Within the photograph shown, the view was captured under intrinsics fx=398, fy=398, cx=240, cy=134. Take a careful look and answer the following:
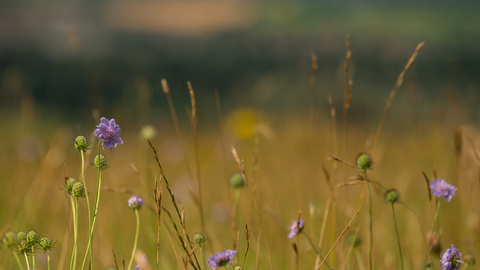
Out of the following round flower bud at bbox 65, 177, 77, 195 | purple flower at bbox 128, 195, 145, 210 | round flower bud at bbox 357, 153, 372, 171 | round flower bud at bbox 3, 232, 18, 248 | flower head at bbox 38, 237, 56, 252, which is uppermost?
round flower bud at bbox 65, 177, 77, 195

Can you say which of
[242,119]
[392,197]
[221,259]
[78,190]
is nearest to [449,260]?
[392,197]

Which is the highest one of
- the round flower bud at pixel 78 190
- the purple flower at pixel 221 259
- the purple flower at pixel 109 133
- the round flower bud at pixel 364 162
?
the purple flower at pixel 109 133

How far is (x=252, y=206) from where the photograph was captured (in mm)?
1118

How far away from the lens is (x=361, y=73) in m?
9.87

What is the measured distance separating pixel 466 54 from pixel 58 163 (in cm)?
1198

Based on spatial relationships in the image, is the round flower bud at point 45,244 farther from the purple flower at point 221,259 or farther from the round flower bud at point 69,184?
the purple flower at point 221,259

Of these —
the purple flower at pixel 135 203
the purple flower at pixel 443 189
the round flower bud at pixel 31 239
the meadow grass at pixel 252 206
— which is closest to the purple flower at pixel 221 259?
the meadow grass at pixel 252 206

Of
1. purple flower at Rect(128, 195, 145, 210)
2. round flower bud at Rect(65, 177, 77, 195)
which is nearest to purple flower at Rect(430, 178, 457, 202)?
purple flower at Rect(128, 195, 145, 210)

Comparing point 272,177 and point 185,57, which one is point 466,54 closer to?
point 185,57

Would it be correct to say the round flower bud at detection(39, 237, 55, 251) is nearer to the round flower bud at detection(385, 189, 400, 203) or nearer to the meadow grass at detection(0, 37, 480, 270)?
the meadow grass at detection(0, 37, 480, 270)

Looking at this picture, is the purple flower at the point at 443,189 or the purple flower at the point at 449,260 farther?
the purple flower at the point at 443,189

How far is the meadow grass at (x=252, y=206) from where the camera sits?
784 mm

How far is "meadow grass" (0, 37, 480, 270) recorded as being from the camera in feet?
2.57

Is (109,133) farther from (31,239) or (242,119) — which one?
(242,119)
